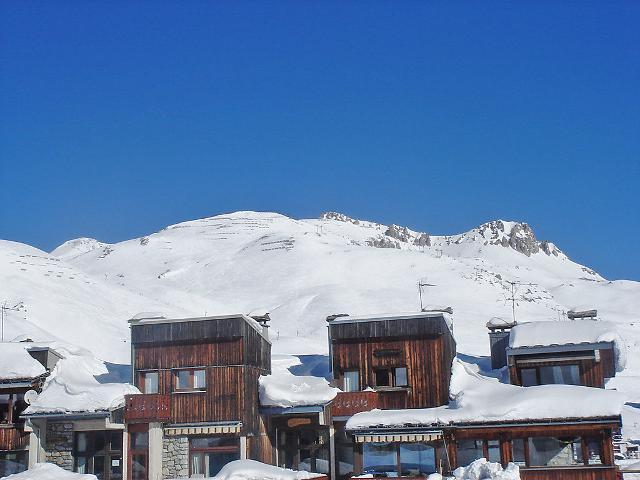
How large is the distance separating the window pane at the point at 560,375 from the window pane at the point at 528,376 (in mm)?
345

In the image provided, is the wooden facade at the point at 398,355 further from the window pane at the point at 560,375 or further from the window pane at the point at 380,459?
the window pane at the point at 560,375

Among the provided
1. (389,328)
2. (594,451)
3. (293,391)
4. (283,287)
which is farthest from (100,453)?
(283,287)

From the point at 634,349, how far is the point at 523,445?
56.8m

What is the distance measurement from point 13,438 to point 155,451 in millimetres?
6714

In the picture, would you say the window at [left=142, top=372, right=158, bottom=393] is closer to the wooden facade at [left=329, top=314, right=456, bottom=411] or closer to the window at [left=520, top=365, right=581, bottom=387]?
the wooden facade at [left=329, top=314, right=456, bottom=411]

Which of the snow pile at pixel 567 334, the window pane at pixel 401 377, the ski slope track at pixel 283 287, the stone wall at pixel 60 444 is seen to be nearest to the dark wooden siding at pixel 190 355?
the stone wall at pixel 60 444


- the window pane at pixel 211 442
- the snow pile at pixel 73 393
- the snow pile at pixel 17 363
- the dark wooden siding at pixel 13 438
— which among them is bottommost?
the window pane at pixel 211 442

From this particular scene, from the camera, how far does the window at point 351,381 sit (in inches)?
1515

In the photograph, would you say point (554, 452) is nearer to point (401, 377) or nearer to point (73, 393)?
point (401, 377)

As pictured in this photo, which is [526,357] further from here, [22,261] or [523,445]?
[22,261]

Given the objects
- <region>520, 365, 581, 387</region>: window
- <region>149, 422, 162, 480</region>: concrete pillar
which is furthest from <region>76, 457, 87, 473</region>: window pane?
<region>520, 365, 581, 387</region>: window

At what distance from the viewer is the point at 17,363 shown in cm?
3838

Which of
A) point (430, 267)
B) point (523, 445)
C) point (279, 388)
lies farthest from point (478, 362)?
point (430, 267)

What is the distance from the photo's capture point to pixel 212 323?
3722 cm
